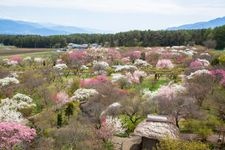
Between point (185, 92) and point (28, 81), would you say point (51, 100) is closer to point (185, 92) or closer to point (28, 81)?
point (28, 81)

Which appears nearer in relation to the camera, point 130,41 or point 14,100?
point 14,100

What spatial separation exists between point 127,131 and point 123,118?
2886mm

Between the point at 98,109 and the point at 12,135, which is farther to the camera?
the point at 98,109

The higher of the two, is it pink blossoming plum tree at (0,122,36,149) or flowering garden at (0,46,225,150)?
pink blossoming plum tree at (0,122,36,149)

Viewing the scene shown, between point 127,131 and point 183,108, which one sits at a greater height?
point 183,108

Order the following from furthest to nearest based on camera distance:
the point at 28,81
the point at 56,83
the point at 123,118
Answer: the point at 56,83 → the point at 28,81 → the point at 123,118

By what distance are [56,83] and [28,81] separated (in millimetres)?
7090

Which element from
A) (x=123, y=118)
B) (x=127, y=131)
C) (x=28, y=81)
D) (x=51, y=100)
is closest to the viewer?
(x=127, y=131)

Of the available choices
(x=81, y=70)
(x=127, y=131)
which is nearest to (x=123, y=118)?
(x=127, y=131)

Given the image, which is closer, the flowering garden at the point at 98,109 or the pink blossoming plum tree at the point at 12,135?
the pink blossoming plum tree at the point at 12,135

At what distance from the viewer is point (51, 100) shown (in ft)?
153

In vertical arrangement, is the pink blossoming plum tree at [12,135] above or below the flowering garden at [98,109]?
above

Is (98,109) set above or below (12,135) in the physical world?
below

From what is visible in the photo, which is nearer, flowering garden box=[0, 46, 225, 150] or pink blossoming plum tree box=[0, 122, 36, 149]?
pink blossoming plum tree box=[0, 122, 36, 149]
